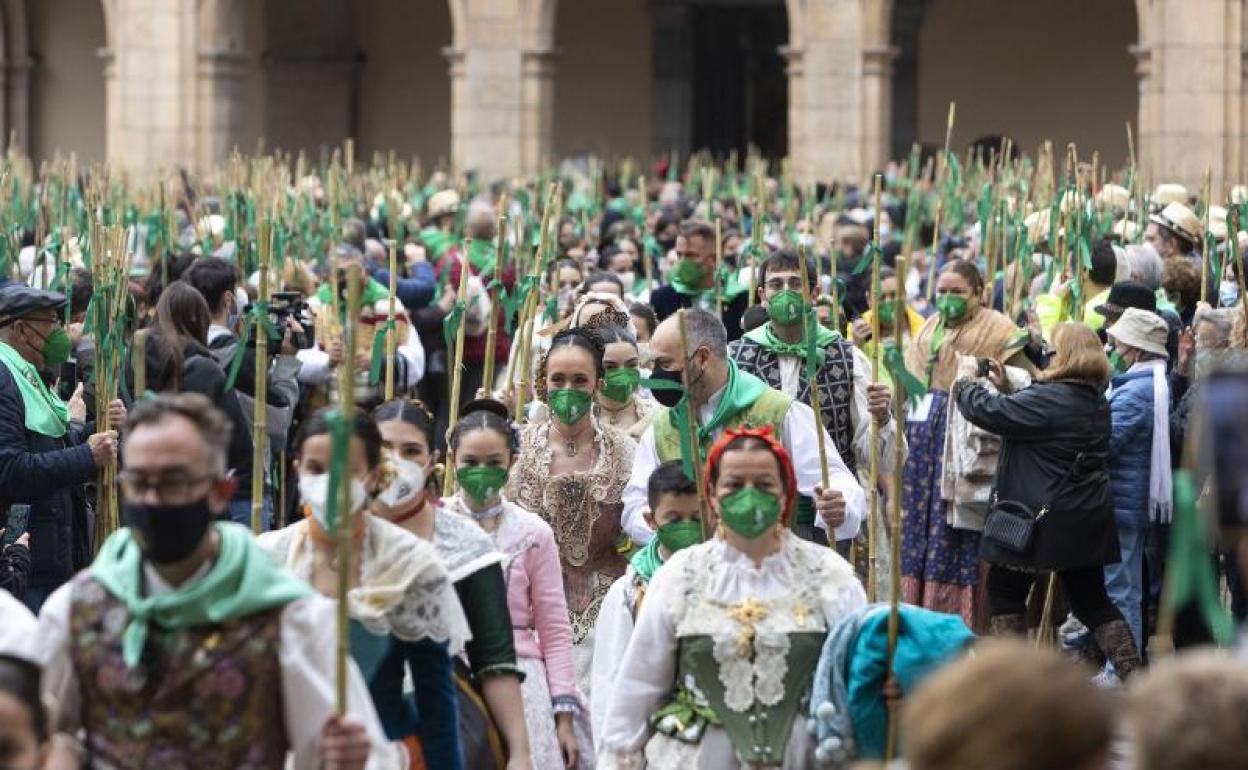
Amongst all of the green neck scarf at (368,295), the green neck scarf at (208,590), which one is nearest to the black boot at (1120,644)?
the green neck scarf at (368,295)

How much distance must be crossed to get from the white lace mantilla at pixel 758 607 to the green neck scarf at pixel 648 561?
3.43ft

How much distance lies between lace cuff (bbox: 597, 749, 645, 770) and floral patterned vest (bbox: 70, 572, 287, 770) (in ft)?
4.28

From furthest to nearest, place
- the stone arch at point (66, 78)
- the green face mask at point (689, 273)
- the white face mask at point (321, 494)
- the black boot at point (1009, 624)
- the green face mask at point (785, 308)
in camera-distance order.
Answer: the stone arch at point (66, 78), the green face mask at point (689, 273), the black boot at point (1009, 624), the green face mask at point (785, 308), the white face mask at point (321, 494)

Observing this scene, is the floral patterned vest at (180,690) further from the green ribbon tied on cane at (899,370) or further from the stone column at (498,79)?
the stone column at (498,79)

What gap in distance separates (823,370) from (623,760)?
2.99m

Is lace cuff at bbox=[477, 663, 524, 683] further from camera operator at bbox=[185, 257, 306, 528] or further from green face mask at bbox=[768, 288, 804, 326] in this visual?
camera operator at bbox=[185, 257, 306, 528]

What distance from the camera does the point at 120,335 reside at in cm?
888

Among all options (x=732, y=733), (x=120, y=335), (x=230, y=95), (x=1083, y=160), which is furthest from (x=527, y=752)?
(x=1083, y=160)

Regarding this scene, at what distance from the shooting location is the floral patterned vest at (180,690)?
446 centimetres

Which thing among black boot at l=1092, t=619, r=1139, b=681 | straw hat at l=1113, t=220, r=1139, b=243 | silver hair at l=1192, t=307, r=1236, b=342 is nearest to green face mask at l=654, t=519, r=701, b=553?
black boot at l=1092, t=619, r=1139, b=681

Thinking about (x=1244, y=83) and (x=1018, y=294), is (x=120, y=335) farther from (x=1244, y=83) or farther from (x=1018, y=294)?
(x=1244, y=83)

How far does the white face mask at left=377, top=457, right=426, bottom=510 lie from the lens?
5758mm

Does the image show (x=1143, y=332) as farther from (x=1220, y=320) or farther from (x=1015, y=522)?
(x=1015, y=522)

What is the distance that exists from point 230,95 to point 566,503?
21.7 m
